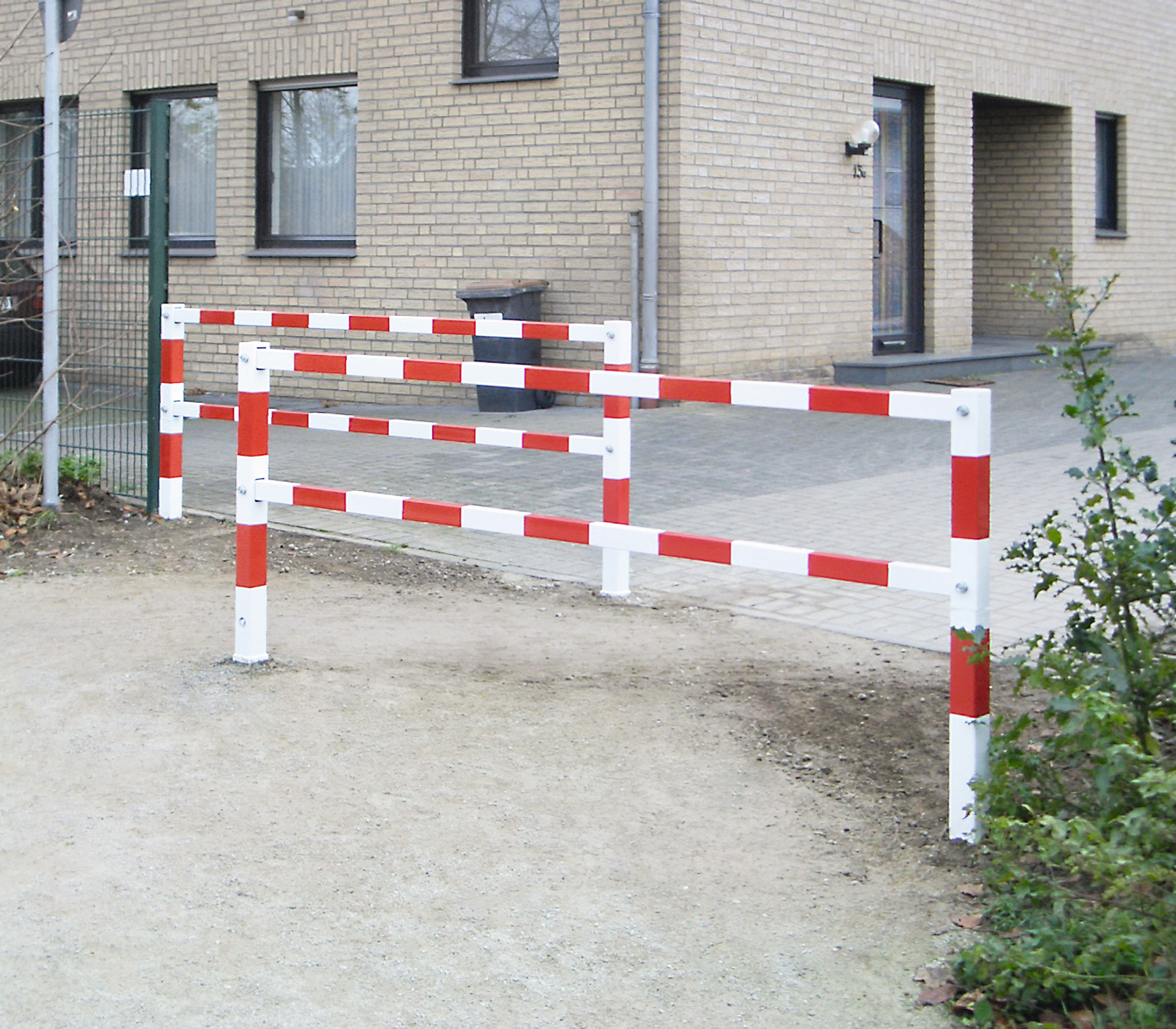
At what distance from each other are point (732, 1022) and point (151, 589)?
4.65 meters

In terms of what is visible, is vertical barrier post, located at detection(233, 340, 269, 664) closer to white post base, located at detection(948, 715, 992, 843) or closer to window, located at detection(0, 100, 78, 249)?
white post base, located at detection(948, 715, 992, 843)

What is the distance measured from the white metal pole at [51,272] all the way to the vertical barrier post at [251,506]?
122 inches

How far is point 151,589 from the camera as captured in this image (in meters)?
7.29

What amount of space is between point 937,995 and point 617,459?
3772 millimetres

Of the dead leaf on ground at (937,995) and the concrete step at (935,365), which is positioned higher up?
the concrete step at (935,365)

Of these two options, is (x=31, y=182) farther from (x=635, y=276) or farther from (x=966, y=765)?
(x=966, y=765)

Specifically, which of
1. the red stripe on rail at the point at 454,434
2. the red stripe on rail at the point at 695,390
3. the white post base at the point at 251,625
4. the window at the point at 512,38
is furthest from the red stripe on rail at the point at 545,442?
the window at the point at 512,38

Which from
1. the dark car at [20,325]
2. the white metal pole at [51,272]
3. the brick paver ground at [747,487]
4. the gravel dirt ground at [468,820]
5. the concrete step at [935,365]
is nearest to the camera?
the gravel dirt ground at [468,820]

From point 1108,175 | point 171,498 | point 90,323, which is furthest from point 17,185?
point 1108,175

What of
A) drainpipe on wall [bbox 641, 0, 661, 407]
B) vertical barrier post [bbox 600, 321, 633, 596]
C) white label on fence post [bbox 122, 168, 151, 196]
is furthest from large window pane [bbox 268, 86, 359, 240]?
vertical barrier post [bbox 600, 321, 633, 596]

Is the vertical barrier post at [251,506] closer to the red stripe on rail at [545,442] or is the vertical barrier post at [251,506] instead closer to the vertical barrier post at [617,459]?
the red stripe on rail at [545,442]

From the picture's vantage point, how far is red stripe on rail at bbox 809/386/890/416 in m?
4.32

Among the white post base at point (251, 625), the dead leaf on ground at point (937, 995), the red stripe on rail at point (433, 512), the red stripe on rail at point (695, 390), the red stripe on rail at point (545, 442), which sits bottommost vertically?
the dead leaf on ground at point (937, 995)

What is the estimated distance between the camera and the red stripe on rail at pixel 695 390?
475cm
